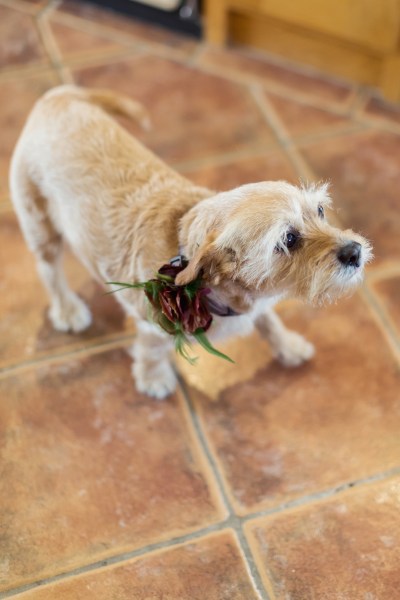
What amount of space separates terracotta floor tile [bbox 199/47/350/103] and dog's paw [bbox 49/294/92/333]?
1327 millimetres

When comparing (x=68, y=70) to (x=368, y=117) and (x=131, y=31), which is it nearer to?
(x=131, y=31)

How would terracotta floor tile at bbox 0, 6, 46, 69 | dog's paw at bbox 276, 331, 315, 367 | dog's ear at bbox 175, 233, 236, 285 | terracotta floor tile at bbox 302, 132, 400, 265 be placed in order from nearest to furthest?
dog's ear at bbox 175, 233, 236, 285, dog's paw at bbox 276, 331, 315, 367, terracotta floor tile at bbox 302, 132, 400, 265, terracotta floor tile at bbox 0, 6, 46, 69

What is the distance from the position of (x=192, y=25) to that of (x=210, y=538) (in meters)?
2.20

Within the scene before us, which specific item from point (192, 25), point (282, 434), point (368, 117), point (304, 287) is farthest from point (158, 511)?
point (192, 25)

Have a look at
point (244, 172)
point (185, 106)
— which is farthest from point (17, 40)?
point (244, 172)

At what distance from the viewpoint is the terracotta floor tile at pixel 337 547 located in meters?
1.45

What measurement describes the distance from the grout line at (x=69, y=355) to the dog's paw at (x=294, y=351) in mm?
479

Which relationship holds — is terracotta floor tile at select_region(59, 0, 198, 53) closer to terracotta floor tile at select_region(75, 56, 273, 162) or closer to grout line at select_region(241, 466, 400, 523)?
terracotta floor tile at select_region(75, 56, 273, 162)

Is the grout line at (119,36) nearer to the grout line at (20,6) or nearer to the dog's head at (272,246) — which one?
the grout line at (20,6)

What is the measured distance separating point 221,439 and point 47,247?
0.74 meters

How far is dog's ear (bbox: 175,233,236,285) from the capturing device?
47.9 inches

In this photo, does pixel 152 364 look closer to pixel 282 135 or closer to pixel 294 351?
pixel 294 351

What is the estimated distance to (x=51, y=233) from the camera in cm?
170

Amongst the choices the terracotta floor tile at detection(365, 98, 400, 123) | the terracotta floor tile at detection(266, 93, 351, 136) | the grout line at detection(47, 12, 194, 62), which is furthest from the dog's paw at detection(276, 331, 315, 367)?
the grout line at detection(47, 12, 194, 62)
